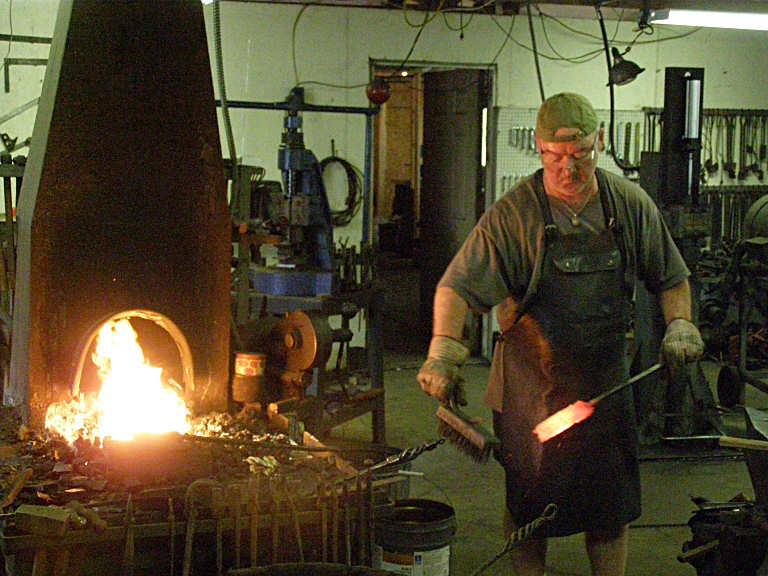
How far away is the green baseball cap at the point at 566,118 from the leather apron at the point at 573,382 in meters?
0.18

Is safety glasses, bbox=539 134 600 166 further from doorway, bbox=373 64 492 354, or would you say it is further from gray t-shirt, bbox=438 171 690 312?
doorway, bbox=373 64 492 354

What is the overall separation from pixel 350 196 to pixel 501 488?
325cm

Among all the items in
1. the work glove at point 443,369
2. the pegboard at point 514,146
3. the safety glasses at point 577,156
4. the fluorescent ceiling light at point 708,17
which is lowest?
the work glove at point 443,369

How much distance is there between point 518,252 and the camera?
3.10m

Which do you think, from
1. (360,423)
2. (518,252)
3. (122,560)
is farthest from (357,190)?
(122,560)

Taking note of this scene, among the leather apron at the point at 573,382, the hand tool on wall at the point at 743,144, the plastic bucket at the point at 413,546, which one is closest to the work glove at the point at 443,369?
the leather apron at the point at 573,382

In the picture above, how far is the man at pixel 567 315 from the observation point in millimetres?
3057

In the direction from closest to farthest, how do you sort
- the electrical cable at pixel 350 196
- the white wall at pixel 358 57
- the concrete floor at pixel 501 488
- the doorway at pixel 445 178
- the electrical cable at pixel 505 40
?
the concrete floor at pixel 501 488 → the white wall at pixel 358 57 → the electrical cable at pixel 350 196 → the electrical cable at pixel 505 40 → the doorway at pixel 445 178

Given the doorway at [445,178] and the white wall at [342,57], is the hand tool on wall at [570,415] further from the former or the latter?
the doorway at [445,178]

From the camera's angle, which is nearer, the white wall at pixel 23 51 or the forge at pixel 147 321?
the forge at pixel 147 321

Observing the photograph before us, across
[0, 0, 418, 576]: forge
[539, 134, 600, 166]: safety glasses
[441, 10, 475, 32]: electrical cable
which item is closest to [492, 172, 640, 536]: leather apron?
[539, 134, 600, 166]: safety glasses

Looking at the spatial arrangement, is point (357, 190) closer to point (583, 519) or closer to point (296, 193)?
point (296, 193)

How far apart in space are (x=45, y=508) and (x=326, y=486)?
793mm

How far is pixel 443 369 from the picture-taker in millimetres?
2895
